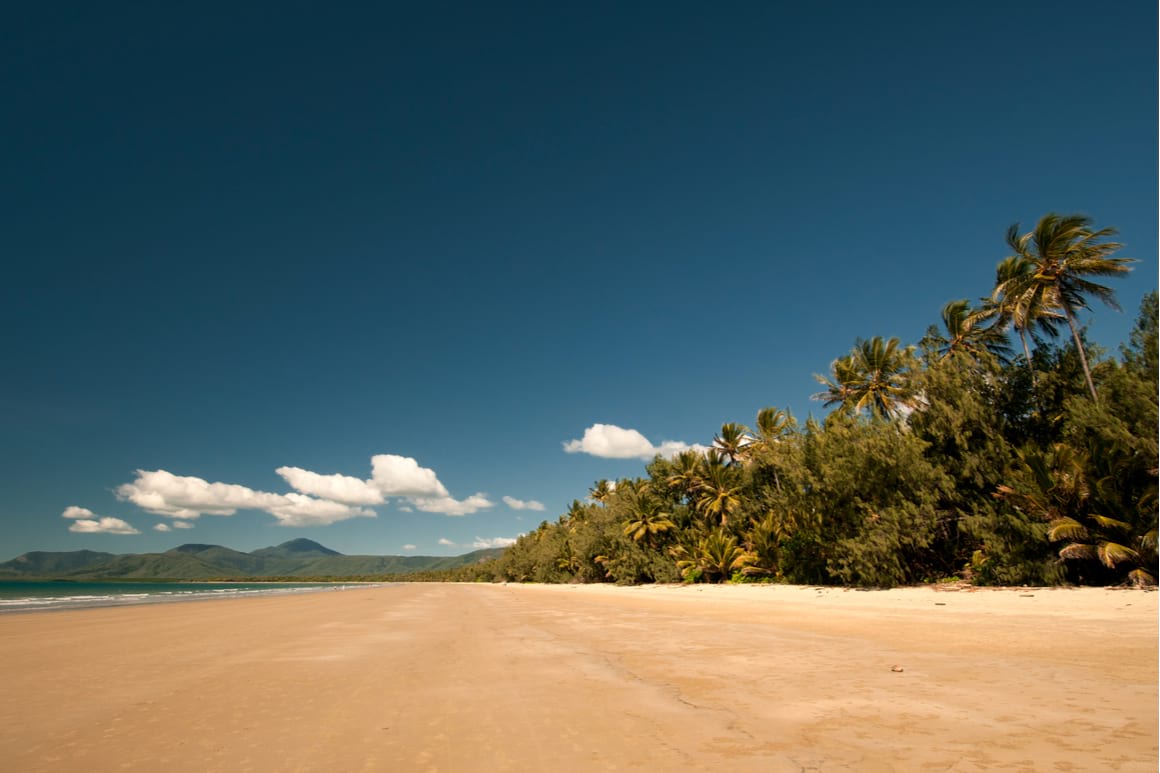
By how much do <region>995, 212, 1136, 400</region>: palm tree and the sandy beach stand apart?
18.3m

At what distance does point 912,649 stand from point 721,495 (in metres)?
36.5

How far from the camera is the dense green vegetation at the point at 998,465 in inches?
617

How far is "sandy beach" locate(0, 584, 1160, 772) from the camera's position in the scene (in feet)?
11.7

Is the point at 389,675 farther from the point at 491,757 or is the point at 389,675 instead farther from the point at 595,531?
the point at 595,531

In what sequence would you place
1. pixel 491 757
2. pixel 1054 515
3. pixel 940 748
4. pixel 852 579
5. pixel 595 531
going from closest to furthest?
pixel 940 748 < pixel 491 757 < pixel 1054 515 < pixel 852 579 < pixel 595 531

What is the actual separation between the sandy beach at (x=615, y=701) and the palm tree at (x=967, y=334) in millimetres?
28023

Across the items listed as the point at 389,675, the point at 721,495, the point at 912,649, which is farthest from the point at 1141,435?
the point at 721,495

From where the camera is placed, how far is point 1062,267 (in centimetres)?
2308

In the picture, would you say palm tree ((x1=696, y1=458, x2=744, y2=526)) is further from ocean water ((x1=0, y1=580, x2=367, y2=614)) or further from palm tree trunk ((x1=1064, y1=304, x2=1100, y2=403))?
ocean water ((x1=0, y1=580, x2=367, y2=614))

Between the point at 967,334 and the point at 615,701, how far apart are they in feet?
126

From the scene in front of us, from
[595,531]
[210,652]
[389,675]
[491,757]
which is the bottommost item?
[595,531]

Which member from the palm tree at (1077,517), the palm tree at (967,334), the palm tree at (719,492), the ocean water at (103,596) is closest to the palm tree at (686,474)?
the palm tree at (719,492)

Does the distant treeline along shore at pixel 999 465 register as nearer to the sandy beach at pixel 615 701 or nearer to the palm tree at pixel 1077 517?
the palm tree at pixel 1077 517

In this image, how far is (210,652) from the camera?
30.9ft
